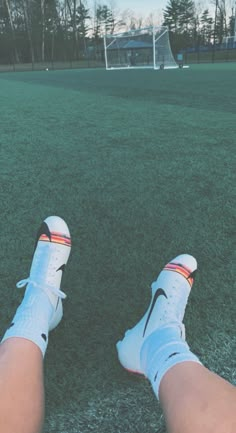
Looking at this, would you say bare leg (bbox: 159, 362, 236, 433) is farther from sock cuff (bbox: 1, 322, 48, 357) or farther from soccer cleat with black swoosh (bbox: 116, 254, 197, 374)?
sock cuff (bbox: 1, 322, 48, 357)

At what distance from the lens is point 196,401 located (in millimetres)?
669

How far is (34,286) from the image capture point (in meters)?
1.04

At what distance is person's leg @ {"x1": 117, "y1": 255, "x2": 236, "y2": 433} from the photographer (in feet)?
2.10

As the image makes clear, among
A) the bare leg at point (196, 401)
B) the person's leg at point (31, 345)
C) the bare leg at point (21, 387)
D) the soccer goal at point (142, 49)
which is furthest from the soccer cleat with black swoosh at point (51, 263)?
the soccer goal at point (142, 49)

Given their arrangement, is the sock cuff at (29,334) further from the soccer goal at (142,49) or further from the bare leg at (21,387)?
the soccer goal at (142,49)

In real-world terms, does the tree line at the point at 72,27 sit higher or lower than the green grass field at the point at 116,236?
higher

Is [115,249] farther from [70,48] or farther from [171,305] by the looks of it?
[70,48]

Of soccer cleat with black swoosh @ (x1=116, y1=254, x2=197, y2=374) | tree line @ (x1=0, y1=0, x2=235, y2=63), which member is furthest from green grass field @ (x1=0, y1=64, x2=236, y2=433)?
Answer: tree line @ (x1=0, y1=0, x2=235, y2=63)

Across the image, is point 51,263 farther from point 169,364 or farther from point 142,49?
point 142,49

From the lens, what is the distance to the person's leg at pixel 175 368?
25.3 inches

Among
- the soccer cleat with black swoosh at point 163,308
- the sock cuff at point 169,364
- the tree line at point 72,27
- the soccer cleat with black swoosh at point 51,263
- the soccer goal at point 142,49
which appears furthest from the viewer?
the tree line at point 72,27

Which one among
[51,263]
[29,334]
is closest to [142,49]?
[51,263]

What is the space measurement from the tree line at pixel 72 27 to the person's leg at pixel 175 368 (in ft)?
83.9

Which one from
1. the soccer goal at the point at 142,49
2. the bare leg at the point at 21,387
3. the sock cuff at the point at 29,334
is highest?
the soccer goal at the point at 142,49
